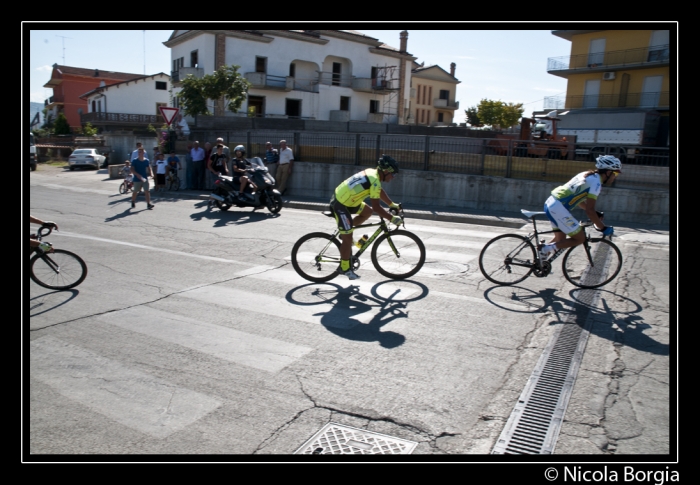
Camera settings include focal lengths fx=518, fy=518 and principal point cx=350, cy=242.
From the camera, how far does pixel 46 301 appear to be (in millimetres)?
6656

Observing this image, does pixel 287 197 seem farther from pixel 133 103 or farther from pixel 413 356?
pixel 133 103

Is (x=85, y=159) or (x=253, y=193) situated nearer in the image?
(x=253, y=193)

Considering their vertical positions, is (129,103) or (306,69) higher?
(306,69)

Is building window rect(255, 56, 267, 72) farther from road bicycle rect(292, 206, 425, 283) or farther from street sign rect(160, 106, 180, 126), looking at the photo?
road bicycle rect(292, 206, 425, 283)

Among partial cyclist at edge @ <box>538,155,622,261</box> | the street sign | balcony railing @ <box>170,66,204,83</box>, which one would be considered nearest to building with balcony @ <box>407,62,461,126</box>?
balcony railing @ <box>170,66,204,83</box>

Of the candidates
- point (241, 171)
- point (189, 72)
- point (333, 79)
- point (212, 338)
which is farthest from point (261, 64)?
point (212, 338)

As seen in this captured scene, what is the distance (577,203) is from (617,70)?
3536 cm

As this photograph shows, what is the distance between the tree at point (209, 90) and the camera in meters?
29.0

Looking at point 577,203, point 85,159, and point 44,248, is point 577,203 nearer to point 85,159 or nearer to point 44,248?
point 44,248

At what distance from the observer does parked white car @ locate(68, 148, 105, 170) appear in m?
30.6

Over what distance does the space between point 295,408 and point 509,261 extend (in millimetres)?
4592

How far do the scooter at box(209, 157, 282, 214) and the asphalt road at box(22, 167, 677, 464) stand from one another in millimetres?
5003

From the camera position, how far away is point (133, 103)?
181ft
